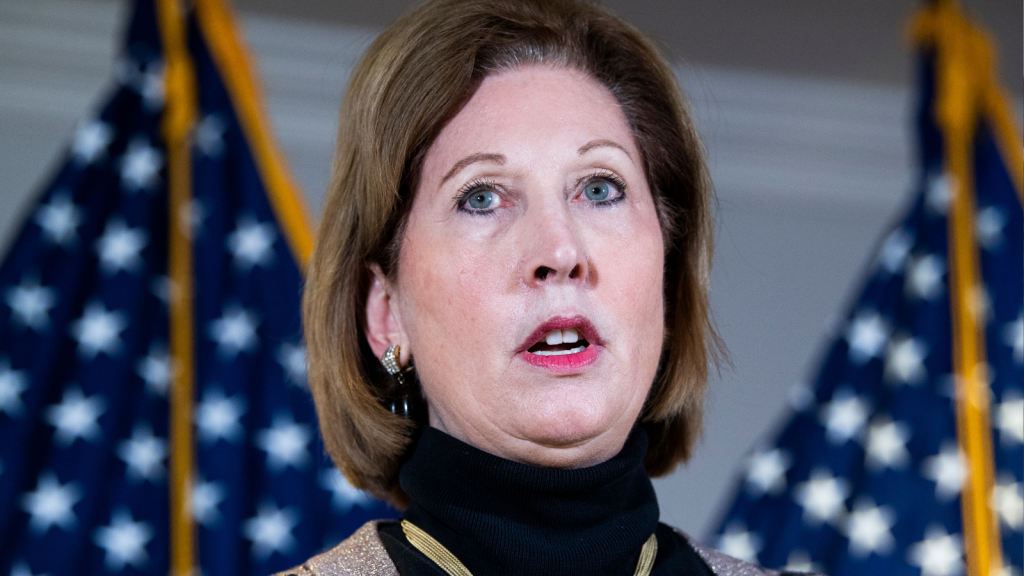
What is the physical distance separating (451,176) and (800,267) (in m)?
2.93

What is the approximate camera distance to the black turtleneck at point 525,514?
1288 mm

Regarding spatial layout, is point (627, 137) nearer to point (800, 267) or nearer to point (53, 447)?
point (53, 447)

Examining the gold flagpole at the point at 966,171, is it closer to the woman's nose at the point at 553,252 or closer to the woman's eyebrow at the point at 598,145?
the woman's eyebrow at the point at 598,145

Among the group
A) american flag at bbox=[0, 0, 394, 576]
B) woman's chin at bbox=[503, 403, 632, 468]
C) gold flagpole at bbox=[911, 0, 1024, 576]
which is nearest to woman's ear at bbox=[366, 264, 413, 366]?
woman's chin at bbox=[503, 403, 632, 468]

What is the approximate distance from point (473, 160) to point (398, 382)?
14.4 inches

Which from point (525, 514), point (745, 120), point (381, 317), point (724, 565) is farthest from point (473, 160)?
point (745, 120)

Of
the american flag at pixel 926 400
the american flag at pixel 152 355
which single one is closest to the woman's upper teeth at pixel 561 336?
the american flag at pixel 152 355

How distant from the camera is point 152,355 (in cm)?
262

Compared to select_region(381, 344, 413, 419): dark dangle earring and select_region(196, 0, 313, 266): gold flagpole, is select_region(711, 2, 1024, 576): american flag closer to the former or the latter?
select_region(196, 0, 313, 266): gold flagpole

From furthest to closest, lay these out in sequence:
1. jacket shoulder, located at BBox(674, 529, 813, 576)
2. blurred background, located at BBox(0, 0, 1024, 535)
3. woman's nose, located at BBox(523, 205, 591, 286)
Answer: blurred background, located at BBox(0, 0, 1024, 535)
jacket shoulder, located at BBox(674, 529, 813, 576)
woman's nose, located at BBox(523, 205, 591, 286)

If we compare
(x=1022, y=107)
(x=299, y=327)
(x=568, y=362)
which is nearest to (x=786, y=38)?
(x=1022, y=107)

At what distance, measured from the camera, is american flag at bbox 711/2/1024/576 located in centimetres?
269

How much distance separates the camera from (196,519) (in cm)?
254

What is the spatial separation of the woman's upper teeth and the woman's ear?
277 millimetres
